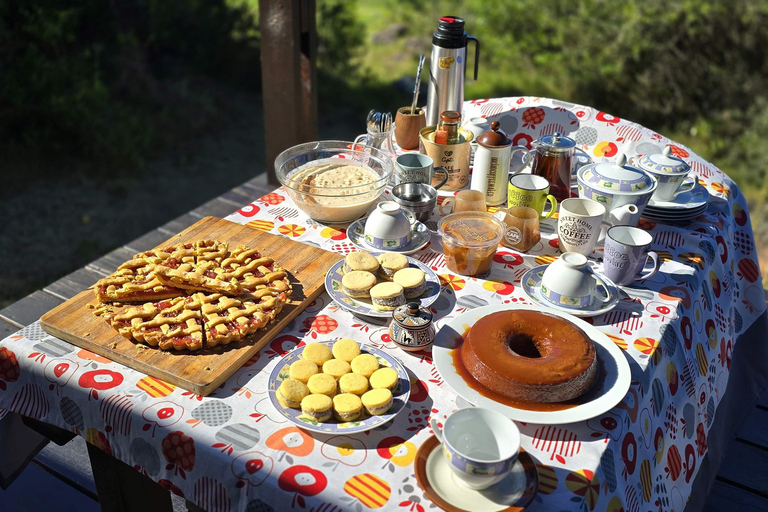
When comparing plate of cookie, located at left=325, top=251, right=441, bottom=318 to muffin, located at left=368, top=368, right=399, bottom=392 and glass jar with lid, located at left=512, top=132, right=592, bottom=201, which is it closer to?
muffin, located at left=368, top=368, right=399, bottom=392

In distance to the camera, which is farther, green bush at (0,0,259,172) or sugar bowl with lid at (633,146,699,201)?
Result: green bush at (0,0,259,172)

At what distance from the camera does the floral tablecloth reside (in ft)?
4.49

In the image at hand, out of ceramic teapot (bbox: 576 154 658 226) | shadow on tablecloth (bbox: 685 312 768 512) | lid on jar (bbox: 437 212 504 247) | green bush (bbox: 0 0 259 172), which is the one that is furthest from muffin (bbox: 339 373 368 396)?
green bush (bbox: 0 0 259 172)

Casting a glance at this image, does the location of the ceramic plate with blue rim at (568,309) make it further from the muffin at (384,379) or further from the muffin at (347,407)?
the muffin at (347,407)

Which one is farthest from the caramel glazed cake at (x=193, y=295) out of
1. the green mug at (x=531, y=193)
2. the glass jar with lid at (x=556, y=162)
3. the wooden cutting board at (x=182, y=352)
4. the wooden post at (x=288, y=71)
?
the wooden post at (x=288, y=71)

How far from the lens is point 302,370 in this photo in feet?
5.14

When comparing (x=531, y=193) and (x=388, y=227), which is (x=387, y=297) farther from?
(x=531, y=193)

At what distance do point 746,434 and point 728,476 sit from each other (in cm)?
28

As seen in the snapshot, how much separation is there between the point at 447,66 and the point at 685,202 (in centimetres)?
107

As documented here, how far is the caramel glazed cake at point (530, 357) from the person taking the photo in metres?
1.53

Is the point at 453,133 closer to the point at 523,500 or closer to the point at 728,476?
the point at 523,500

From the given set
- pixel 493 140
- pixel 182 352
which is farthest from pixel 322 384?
pixel 493 140

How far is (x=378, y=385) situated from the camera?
1527 mm

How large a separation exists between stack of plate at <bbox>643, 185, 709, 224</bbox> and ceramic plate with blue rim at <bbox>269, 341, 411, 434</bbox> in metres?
1.30
